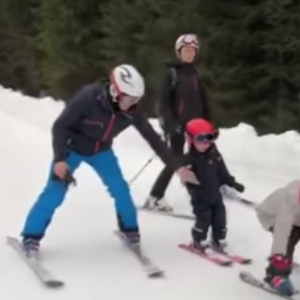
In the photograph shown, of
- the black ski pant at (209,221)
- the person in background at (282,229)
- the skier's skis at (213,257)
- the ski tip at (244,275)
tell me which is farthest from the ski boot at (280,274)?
the black ski pant at (209,221)

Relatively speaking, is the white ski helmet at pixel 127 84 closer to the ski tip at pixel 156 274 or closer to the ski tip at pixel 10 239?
the ski tip at pixel 156 274

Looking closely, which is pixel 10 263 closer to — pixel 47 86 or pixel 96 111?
pixel 96 111

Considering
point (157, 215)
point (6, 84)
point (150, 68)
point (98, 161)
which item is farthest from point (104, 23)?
point (98, 161)

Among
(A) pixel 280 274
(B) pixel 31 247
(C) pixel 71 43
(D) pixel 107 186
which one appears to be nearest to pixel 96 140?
(D) pixel 107 186

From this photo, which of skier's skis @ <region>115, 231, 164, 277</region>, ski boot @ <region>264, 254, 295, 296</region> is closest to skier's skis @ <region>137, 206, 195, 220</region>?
skier's skis @ <region>115, 231, 164, 277</region>

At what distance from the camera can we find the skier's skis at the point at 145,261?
22.4 feet

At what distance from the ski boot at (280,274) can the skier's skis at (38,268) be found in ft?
4.75

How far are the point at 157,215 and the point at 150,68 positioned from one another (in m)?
10.1

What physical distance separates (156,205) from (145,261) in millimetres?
1758

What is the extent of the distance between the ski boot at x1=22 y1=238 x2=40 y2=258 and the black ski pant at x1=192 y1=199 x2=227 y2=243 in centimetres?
121

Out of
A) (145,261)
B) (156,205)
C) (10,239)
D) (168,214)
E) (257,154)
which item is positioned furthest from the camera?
(257,154)

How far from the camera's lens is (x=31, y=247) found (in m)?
7.12

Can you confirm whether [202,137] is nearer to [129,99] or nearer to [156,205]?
[129,99]

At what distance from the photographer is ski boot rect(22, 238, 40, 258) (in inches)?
280
